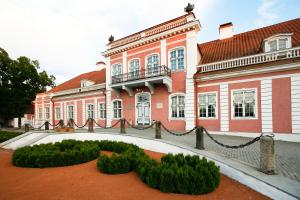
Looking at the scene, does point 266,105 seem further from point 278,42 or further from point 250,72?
point 278,42

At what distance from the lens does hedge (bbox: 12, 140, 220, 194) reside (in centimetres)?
500

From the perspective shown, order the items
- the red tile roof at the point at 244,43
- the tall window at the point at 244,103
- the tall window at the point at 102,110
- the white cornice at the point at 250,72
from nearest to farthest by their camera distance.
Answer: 1. the white cornice at the point at 250,72
2. the tall window at the point at 244,103
3. the red tile roof at the point at 244,43
4. the tall window at the point at 102,110

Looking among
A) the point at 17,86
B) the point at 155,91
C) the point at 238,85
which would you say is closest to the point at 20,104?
the point at 17,86

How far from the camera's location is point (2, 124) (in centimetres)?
3409

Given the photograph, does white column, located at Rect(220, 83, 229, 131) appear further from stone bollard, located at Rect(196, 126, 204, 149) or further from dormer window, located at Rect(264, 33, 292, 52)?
stone bollard, located at Rect(196, 126, 204, 149)

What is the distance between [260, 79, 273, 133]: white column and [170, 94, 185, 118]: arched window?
553 cm

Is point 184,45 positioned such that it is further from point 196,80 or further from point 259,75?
point 259,75

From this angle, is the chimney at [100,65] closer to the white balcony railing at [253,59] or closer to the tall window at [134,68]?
the tall window at [134,68]

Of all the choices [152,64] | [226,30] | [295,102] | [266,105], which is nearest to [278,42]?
[295,102]

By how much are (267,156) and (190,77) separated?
9900 mm

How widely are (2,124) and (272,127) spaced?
40725 millimetres

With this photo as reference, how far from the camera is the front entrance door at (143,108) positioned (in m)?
17.5

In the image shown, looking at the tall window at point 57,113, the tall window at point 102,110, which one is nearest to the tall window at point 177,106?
the tall window at point 102,110

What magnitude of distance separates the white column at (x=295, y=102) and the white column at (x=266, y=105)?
109 cm
